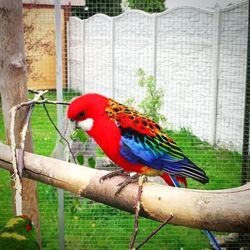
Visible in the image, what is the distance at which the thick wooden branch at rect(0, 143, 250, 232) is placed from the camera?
620mm

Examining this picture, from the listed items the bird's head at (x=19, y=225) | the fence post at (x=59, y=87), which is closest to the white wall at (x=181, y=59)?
the fence post at (x=59, y=87)

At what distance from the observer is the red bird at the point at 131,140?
77 centimetres

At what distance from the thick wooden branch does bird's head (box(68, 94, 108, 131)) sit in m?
0.13

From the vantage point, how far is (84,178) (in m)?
0.84

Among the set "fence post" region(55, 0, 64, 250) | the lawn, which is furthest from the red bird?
the lawn

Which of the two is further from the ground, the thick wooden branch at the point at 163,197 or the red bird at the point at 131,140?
the red bird at the point at 131,140

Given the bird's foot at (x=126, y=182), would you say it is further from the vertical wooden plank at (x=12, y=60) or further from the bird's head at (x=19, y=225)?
the vertical wooden plank at (x=12, y=60)

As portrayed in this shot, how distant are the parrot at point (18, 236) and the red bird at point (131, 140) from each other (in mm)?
218

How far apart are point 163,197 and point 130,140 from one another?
0.49 ft

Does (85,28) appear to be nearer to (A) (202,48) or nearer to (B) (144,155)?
(A) (202,48)

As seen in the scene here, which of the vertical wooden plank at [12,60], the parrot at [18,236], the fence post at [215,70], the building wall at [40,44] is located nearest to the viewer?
the parrot at [18,236]

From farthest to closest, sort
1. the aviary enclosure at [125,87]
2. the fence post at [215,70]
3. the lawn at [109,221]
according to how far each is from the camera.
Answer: the fence post at [215,70] → the lawn at [109,221] → the aviary enclosure at [125,87]

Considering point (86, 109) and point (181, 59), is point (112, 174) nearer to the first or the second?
point (86, 109)

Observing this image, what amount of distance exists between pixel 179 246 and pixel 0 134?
4.23ft
